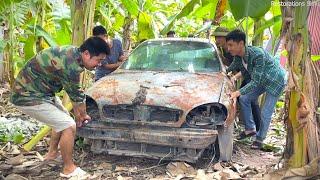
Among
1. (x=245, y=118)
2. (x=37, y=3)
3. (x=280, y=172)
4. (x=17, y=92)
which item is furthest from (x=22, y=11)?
(x=280, y=172)

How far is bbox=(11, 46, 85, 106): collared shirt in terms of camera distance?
491 cm

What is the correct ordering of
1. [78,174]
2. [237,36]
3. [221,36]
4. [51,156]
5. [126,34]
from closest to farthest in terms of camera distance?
[78,174] → [51,156] → [237,36] → [221,36] → [126,34]

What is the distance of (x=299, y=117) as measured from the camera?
14.6ft

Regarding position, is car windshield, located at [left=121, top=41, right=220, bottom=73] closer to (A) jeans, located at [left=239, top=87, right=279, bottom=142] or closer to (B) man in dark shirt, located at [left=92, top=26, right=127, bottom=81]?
(A) jeans, located at [left=239, top=87, right=279, bottom=142]

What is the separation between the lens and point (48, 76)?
5039 mm

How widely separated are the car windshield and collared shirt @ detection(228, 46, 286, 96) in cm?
49

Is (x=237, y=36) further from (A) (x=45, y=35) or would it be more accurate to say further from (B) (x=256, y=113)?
(A) (x=45, y=35)

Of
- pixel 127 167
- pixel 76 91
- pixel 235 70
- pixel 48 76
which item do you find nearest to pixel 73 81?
pixel 76 91

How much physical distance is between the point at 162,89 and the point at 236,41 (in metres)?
1.28

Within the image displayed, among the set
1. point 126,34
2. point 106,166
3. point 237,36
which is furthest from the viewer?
point 126,34

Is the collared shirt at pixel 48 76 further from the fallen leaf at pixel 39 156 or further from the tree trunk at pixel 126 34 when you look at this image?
the tree trunk at pixel 126 34

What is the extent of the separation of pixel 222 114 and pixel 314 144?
123 cm

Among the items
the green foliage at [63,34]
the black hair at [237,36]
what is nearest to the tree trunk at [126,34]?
the green foliage at [63,34]

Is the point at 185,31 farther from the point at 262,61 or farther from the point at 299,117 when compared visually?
the point at 299,117
